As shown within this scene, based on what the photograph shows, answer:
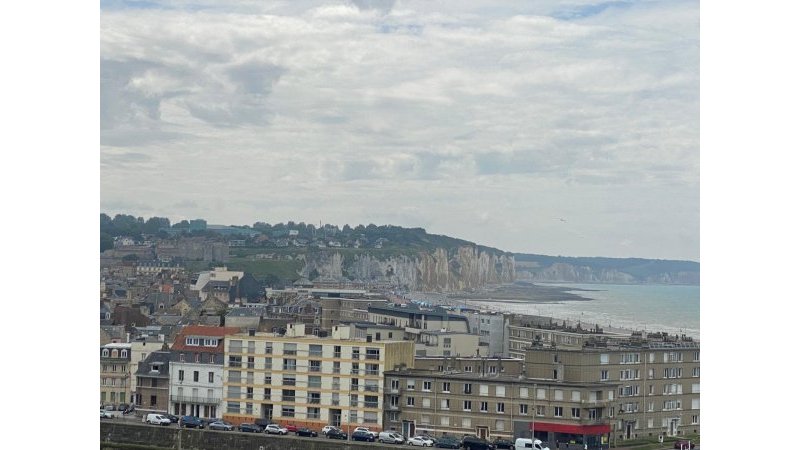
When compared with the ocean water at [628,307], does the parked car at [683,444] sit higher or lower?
lower

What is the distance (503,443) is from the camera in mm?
15547

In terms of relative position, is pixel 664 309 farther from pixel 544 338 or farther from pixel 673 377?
pixel 673 377

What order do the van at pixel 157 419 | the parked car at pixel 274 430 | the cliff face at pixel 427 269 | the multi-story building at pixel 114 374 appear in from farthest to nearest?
1. the cliff face at pixel 427 269
2. the multi-story building at pixel 114 374
3. the van at pixel 157 419
4. the parked car at pixel 274 430

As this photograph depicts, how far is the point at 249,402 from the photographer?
1745 cm

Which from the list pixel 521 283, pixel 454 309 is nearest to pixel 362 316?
pixel 454 309

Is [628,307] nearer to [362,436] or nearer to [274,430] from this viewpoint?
[362,436]

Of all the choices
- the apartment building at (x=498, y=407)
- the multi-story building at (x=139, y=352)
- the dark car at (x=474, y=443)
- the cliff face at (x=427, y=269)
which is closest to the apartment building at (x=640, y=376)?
the apartment building at (x=498, y=407)

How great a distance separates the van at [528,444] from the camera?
15.3 meters

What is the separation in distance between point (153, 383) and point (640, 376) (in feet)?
21.0

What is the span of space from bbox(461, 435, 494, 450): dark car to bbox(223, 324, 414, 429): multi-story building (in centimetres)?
136

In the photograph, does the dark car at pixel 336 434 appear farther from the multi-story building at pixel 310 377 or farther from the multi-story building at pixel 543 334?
the multi-story building at pixel 543 334

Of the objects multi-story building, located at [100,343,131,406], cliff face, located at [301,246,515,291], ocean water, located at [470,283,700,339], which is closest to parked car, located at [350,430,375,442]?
multi-story building, located at [100,343,131,406]

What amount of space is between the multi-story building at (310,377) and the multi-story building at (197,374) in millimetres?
260

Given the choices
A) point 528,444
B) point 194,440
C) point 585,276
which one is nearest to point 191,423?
point 194,440
